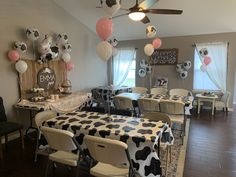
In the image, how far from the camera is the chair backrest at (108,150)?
5.67ft

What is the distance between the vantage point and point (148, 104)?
12.8 feet

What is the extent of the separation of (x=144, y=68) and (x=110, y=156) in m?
5.11

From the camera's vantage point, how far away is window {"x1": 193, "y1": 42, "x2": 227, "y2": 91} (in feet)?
18.8

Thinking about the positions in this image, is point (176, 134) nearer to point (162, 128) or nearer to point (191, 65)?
point (162, 128)

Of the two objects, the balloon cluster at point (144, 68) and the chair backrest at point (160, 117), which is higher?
the balloon cluster at point (144, 68)

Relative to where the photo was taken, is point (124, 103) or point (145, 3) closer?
point (145, 3)

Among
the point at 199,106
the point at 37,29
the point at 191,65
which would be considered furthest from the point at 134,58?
the point at 37,29

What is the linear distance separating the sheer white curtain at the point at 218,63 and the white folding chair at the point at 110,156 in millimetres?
4903

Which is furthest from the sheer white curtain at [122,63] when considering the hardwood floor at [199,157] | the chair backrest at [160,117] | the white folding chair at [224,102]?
the chair backrest at [160,117]

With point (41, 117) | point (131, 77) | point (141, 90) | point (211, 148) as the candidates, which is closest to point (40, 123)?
point (41, 117)

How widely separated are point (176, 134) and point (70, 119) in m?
2.32

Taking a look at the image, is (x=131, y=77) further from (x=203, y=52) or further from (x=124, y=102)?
(x=124, y=102)

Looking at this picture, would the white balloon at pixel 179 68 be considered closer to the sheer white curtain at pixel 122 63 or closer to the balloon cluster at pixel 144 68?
the balloon cluster at pixel 144 68

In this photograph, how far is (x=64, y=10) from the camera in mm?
5113
